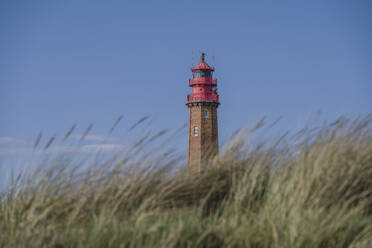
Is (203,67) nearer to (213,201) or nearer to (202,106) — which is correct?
(202,106)

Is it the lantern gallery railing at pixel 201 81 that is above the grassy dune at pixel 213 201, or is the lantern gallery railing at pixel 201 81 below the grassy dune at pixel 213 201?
above

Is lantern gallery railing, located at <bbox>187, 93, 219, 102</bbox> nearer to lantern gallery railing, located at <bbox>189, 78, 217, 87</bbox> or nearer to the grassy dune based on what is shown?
lantern gallery railing, located at <bbox>189, 78, 217, 87</bbox>

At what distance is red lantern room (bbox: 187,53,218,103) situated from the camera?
28.6 m

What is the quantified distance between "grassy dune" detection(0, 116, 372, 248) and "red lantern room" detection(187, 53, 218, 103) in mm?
25089

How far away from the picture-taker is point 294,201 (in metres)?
2.70

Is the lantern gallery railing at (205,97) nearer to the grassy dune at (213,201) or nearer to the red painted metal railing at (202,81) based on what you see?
the red painted metal railing at (202,81)

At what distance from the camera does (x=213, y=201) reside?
319 cm

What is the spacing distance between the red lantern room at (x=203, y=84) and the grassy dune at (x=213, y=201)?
25.1m

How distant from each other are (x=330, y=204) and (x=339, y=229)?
0.87 feet

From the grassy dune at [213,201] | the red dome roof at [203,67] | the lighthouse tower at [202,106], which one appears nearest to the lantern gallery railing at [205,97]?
the lighthouse tower at [202,106]

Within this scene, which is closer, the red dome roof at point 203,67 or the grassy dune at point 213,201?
the grassy dune at point 213,201

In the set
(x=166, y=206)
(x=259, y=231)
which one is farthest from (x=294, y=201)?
(x=166, y=206)

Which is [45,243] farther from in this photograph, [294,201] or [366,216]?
[366,216]

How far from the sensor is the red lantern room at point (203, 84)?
28609 mm
